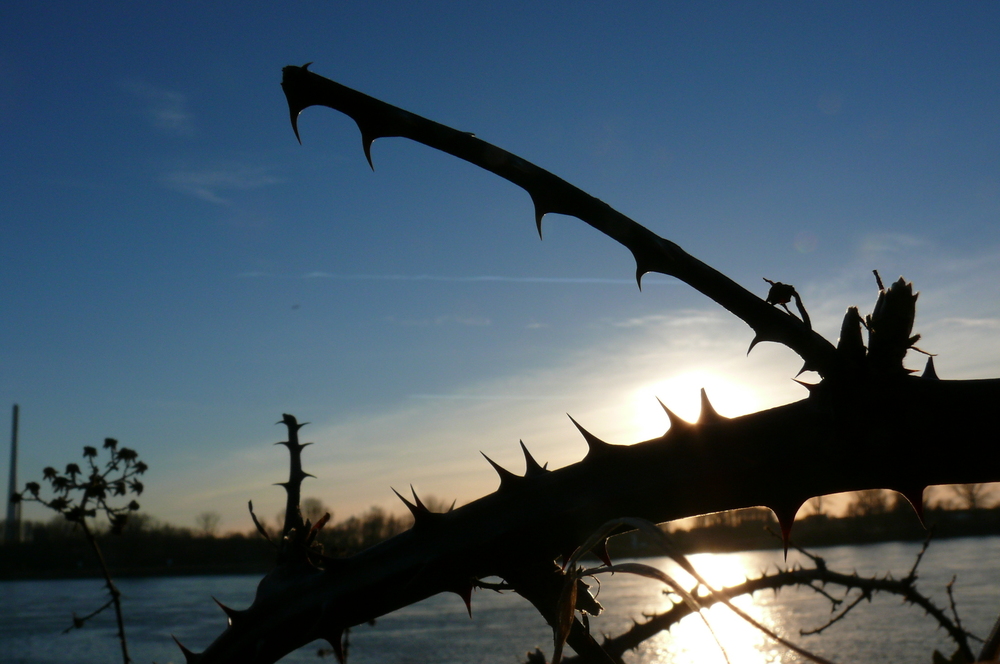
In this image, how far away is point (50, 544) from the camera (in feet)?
182

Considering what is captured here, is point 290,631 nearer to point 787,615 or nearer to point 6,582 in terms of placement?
point 787,615

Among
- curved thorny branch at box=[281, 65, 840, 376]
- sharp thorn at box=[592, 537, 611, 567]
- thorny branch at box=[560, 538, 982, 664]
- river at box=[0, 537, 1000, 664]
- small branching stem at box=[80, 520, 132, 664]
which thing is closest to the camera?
curved thorny branch at box=[281, 65, 840, 376]

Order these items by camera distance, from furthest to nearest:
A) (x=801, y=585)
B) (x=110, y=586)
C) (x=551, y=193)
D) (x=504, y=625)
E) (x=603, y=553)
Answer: (x=504, y=625)
(x=110, y=586)
(x=801, y=585)
(x=603, y=553)
(x=551, y=193)

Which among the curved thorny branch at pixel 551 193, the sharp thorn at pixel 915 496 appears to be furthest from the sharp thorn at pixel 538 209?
the sharp thorn at pixel 915 496

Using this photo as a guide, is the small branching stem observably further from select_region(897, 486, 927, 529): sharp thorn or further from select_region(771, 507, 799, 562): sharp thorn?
select_region(897, 486, 927, 529): sharp thorn

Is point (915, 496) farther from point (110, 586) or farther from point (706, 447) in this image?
→ point (110, 586)

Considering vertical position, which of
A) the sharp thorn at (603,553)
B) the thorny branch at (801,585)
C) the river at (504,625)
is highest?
the sharp thorn at (603,553)

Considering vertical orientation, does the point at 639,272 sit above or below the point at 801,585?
above

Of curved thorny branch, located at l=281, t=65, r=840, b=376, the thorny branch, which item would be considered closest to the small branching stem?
the thorny branch

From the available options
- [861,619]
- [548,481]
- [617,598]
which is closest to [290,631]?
[548,481]

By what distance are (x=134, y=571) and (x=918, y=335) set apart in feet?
230

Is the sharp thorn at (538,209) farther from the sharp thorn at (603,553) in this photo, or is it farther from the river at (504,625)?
the river at (504,625)

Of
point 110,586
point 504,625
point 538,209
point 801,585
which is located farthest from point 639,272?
point 504,625

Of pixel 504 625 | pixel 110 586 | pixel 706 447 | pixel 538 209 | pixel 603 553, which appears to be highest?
pixel 538 209
